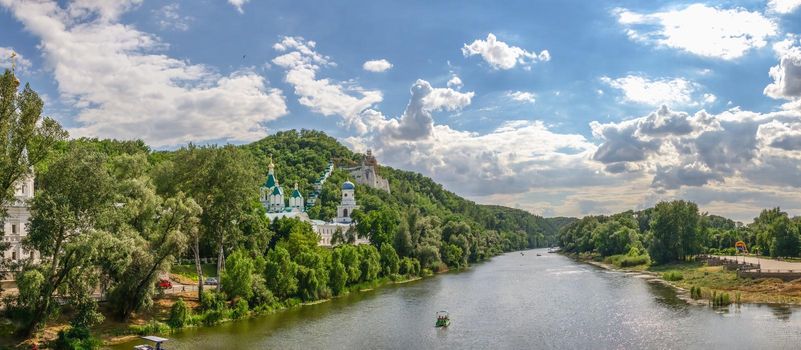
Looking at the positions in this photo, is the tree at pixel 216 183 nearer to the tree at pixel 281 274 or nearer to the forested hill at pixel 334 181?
the tree at pixel 281 274

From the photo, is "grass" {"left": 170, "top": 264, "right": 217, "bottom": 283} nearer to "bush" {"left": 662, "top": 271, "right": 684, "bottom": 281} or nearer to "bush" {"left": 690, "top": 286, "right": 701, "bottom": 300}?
"bush" {"left": 690, "top": 286, "right": 701, "bottom": 300}

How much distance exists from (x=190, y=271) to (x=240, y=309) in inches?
504

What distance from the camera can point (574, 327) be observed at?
39625mm

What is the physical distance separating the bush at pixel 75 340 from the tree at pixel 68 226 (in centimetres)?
152

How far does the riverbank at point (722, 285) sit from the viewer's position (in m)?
48.9

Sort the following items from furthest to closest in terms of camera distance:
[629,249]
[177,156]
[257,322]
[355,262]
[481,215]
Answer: [481,215] → [629,249] → [355,262] → [177,156] → [257,322]

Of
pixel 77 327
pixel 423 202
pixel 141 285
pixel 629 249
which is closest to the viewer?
pixel 77 327

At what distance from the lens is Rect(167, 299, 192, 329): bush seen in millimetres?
38562

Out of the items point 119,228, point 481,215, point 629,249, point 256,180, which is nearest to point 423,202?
point 481,215

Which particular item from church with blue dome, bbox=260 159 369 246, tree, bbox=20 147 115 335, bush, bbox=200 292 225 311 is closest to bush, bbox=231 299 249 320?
bush, bbox=200 292 225 311

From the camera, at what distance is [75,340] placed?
104 ft

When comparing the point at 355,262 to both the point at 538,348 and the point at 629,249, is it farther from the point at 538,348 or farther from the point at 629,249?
the point at 629,249

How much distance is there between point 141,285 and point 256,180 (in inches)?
456

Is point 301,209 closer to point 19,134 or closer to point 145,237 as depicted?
point 145,237
